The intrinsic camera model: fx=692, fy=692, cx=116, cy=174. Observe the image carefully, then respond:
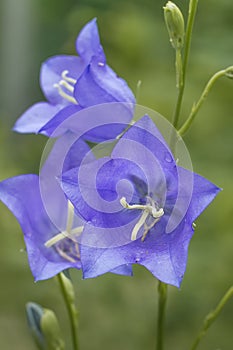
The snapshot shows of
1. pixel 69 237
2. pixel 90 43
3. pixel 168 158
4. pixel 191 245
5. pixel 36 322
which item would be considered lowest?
pixel 191 245

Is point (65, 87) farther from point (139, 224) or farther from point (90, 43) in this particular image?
point (139, 224)

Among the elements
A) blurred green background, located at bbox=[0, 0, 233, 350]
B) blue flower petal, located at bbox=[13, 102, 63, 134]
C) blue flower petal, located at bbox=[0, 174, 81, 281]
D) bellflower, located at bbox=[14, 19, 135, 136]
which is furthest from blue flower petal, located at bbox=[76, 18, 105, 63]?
blurred green background, located at bbox=[0, 0, 233, 350]

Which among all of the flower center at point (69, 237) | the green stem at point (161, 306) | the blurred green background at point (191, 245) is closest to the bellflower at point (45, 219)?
the flower center at point (69, 237)

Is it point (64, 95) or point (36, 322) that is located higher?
point (64, 95)

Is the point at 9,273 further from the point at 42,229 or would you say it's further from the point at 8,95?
the point at 8,95

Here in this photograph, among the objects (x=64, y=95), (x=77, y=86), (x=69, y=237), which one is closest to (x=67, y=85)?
(x=64, y=95)

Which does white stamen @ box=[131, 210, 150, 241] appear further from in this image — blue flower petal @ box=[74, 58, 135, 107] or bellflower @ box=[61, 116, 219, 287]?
blue flower petal @ box=[74, 58, 135, 107]
